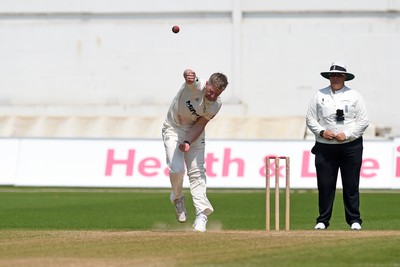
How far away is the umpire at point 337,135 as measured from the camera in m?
13.6

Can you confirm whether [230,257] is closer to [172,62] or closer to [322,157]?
[322,157]

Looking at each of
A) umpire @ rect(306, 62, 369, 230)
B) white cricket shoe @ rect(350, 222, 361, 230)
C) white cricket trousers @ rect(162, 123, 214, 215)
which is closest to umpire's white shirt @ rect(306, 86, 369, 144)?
umpire @ rect(306, 62, 369, 230)

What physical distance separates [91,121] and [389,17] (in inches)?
345

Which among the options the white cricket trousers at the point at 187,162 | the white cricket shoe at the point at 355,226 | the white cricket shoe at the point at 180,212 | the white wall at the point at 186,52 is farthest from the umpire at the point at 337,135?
the white wall at the point at 186,52

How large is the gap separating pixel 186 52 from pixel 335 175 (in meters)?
22.0

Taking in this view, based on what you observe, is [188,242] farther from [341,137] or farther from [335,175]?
[335,175]

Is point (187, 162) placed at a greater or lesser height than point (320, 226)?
greater

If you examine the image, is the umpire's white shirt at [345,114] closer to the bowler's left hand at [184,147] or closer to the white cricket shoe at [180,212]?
the bowler's left hand at [184,147]

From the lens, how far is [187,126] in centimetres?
1323

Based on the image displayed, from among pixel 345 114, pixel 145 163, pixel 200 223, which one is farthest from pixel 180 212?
pixel 145 163

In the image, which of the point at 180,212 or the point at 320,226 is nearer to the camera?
the point at 180,212

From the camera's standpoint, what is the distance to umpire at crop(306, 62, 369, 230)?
13.6 meters

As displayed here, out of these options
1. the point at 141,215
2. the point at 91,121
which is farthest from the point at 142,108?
the point at 141,215

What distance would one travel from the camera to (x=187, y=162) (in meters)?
13.4
